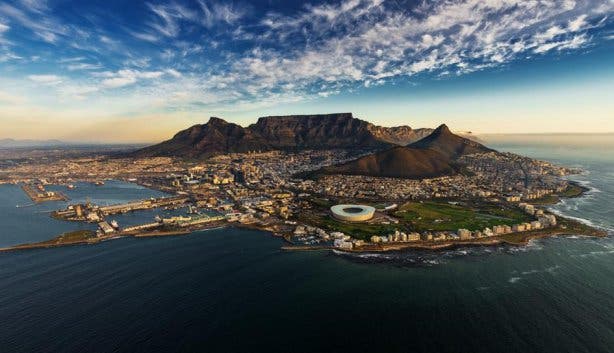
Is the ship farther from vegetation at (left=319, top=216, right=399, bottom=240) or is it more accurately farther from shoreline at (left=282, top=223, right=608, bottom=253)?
vegetation at (left=319, top=216, right=399, bottom=240)

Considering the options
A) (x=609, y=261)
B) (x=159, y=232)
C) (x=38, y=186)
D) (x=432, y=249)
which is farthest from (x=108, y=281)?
(x=38, y=186)

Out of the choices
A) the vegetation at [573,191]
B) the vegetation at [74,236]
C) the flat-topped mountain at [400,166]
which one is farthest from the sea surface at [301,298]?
the flat-topped mountain at [400,166]

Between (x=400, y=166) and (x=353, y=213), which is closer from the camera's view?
(x=353, y=213)

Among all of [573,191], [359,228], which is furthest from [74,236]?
[573,191]

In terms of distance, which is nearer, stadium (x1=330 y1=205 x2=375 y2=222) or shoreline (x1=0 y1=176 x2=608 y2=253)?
shoreline (x1=0 y1=176 x2=608 y2=253)

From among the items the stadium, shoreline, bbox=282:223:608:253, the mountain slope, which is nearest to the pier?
the stadium

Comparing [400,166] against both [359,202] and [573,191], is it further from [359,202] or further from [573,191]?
[573,191]

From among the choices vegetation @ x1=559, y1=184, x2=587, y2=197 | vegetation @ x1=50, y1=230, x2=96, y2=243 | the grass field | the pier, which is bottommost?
vegetation @ x1=559, y1=184, x2=587, y2=197
